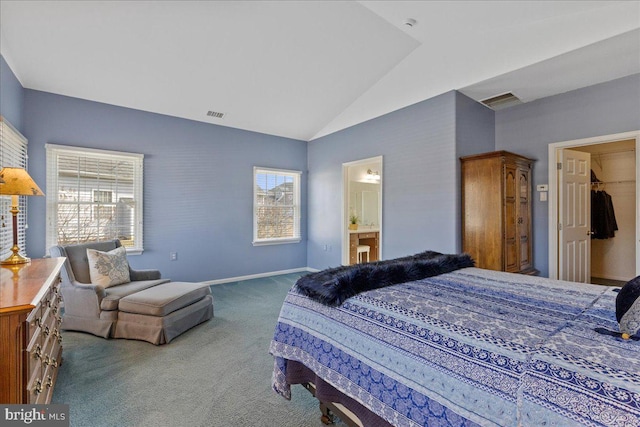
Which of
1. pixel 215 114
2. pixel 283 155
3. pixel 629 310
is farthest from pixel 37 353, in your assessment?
pixel 283 155

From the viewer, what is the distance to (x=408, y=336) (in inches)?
49.9

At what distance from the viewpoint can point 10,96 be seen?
10.9ft

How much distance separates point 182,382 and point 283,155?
451cm

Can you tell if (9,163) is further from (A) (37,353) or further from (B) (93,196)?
(A) (37,353)

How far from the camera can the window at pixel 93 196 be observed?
4.01m

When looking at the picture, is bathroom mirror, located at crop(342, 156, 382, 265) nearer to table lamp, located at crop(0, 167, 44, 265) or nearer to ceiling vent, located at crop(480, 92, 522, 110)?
ceiling vent, located at crop(480, 92, 522, 110)

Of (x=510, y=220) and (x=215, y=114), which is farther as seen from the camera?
(x=215, y=114)

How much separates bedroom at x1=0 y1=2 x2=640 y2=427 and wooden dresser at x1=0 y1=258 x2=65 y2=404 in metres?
2.54

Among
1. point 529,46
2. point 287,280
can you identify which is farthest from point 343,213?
point 529,46

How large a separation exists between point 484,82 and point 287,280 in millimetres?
4182

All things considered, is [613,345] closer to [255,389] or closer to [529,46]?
[255,389]

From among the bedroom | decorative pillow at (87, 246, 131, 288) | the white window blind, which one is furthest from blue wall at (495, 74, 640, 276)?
the white window blind

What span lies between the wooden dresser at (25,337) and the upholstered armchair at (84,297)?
1.13 m

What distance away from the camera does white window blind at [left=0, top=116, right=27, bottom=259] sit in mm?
2924
